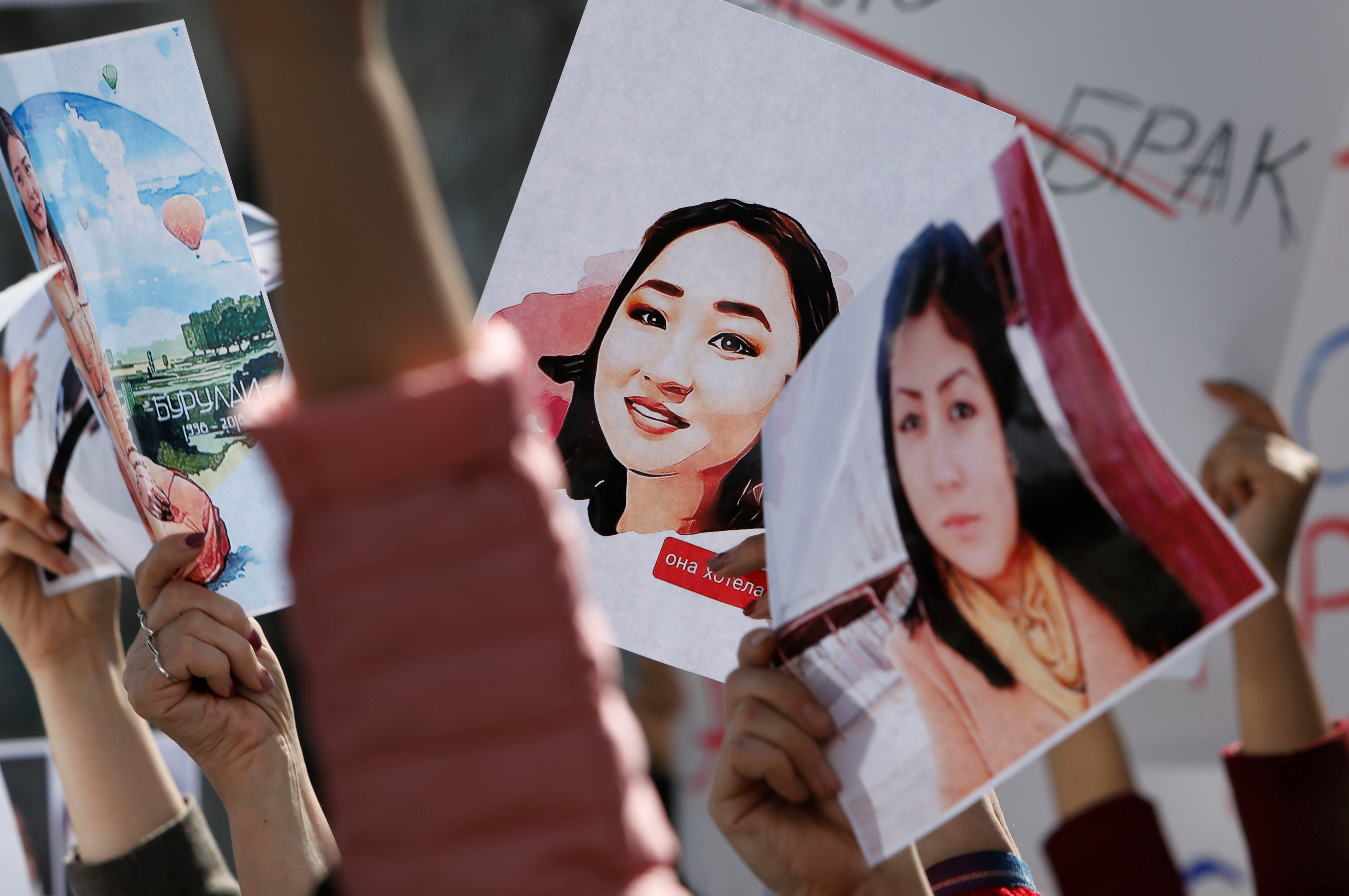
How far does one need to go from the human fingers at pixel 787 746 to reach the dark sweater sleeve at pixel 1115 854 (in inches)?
13.4

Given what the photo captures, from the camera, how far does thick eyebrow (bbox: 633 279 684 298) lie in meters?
0.65

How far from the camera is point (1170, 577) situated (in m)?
0.36

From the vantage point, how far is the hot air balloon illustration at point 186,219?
0.62 m

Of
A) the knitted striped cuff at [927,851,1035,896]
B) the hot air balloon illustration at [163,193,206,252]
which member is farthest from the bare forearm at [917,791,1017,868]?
the hot air balloon illustration at [163,193,206,252]

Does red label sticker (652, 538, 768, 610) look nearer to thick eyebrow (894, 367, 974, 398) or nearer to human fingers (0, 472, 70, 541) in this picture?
thick eyebrow (894, 367, 974, 398)

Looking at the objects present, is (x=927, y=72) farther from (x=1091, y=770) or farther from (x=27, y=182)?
(x=27, y=182)

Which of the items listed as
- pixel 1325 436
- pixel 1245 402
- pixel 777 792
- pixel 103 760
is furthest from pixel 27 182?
pixel 1325 436

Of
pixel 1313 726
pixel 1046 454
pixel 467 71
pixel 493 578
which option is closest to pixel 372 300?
pixel 493 578

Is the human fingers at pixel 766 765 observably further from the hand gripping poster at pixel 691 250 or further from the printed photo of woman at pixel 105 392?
the printed photo of woman at pixel 105 392

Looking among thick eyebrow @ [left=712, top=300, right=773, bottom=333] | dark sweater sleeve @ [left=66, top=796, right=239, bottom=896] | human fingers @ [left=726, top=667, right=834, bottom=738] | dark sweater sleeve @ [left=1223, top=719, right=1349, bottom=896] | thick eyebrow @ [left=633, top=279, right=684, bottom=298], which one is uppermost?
thick eyebrow @ [left=633, top=279, right=684, bottom=298]

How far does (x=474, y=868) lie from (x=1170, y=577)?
0.88 feet

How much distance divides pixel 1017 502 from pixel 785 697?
0.14 metres

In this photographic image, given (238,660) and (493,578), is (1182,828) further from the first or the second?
(493,578)

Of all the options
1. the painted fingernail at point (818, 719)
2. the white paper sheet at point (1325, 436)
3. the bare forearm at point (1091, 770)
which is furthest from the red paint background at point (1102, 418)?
the white paper sheet at point (1325, 436)
